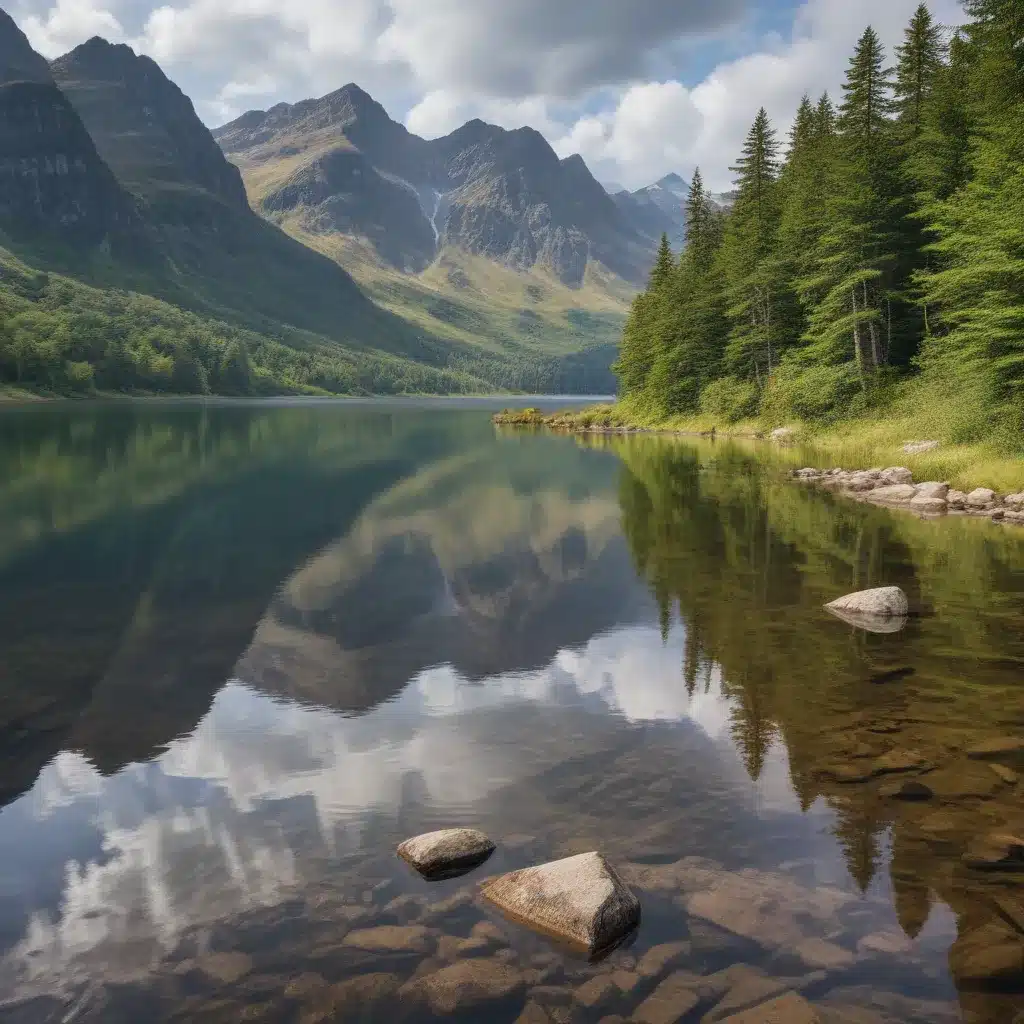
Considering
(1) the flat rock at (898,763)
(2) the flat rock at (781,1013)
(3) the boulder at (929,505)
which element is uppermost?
(3) the boulder at (929,505)

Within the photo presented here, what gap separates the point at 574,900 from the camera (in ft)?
23.9

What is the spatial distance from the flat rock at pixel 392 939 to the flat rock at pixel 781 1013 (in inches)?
102

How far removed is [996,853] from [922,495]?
2725 cm

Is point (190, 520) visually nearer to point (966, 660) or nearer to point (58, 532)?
point (58, 532)

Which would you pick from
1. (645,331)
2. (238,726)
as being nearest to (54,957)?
(238,726)

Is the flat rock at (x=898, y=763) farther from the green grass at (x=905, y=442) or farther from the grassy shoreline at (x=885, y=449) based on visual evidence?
the green grass at (x=905, y=442)

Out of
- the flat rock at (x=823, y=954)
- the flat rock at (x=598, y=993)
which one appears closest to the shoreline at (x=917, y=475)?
the flat rock at (x=823, y=954)

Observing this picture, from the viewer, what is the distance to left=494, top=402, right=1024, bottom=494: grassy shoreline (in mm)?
32562

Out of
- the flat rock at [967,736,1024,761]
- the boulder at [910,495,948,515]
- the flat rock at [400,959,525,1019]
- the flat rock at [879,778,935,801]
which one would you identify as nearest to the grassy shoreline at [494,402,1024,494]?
the boulder at [910,495,948,515]

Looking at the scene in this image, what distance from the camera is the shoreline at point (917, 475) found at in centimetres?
3084

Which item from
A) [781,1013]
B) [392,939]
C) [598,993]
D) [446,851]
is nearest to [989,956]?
[781,1013]

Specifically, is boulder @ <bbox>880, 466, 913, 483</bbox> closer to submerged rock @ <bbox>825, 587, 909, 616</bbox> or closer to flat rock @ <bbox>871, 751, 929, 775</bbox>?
submerged rock @ <bbox>825, 587, 909, 616</bbox>

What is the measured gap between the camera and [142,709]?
13.0 metres

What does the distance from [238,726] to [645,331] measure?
88.4 m
